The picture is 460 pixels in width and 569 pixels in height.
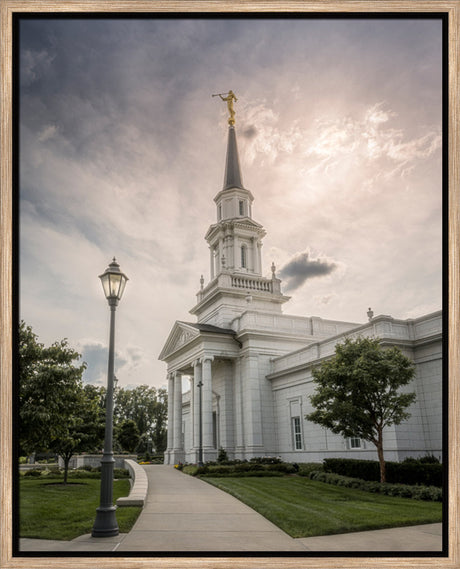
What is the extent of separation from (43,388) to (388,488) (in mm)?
12107

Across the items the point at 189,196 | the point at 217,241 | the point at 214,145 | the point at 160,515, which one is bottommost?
the point at 160,515

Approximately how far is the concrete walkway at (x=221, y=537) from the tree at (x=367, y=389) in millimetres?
7030

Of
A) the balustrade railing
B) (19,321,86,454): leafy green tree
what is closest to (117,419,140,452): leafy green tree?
the balustrade railing

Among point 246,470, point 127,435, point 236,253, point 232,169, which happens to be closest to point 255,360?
point 246,470

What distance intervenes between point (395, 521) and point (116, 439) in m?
51.4

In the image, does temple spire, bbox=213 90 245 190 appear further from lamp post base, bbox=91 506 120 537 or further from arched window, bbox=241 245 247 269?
lamp post base, bbox=91 506 120 537

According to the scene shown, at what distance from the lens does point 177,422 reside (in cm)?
4000

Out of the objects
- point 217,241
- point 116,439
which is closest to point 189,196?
point 217,241

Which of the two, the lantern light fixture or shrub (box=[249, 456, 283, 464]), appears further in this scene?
shrub (box=[249, 456, 283, 464])

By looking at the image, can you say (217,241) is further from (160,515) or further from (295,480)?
(160,515)

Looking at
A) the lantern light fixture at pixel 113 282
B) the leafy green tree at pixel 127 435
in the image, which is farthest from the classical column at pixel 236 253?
the lantern light fixture at pixel 113 282

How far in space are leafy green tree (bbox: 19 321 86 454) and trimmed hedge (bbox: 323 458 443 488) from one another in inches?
479

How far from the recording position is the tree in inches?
707

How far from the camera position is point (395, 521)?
9.89m
